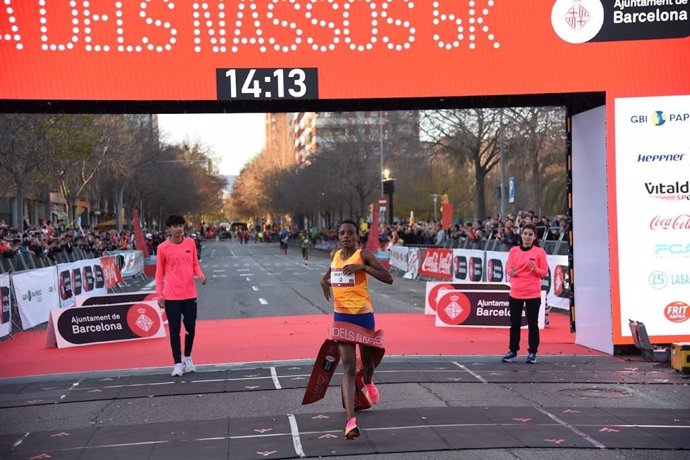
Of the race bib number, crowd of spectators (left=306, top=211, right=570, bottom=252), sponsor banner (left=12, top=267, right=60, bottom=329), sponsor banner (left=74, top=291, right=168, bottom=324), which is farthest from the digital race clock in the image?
sponsor banner (left=12, top=267, right=60, bottom=329)

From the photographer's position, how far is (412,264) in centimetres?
3466

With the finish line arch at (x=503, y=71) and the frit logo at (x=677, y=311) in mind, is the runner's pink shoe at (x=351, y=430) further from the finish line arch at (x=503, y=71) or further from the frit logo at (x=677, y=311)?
the frit logo at (x=677, y=311)

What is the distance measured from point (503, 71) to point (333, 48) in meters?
2.29

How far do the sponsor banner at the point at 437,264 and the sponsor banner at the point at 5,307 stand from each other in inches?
606

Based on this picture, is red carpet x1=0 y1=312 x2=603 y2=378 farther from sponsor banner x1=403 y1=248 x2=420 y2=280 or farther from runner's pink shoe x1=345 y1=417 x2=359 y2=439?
sponsor banner x1=403 y1=248 x2=420 y2=280

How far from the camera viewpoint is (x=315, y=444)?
293 inches

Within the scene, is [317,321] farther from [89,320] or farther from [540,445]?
[540,445]

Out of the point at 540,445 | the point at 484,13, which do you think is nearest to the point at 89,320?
the point at 484,13

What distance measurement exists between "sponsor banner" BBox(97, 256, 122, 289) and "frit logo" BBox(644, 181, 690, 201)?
19286 millimetres

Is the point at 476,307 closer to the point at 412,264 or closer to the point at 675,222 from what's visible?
the point at 675,222

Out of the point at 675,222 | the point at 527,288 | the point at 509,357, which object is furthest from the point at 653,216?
the point at 509,357

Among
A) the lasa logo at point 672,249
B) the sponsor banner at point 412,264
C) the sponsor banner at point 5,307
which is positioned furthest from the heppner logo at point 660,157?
the sponsor banner at point 412,264

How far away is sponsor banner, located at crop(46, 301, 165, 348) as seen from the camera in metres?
14.9

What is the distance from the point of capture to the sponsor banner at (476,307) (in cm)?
1603
